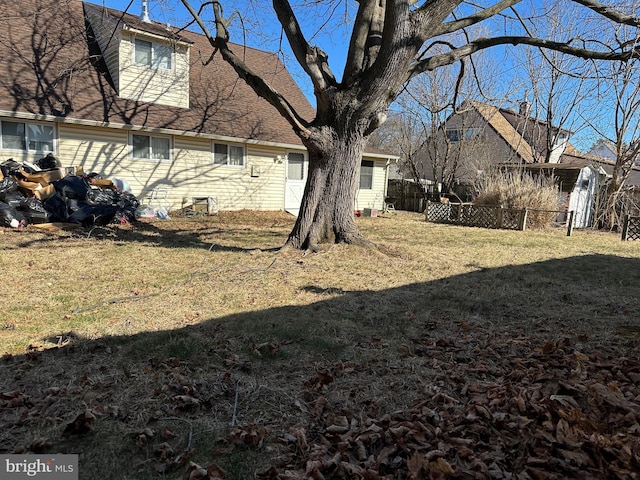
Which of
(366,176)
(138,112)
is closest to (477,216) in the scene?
(366,176)

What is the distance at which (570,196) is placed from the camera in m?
17.3

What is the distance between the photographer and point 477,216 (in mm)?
15281

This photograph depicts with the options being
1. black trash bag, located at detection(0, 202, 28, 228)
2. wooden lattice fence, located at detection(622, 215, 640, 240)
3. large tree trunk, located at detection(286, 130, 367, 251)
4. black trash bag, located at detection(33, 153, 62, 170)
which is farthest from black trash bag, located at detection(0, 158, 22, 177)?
wooden lattice fence, located at detection(622, 215, 640, 240)

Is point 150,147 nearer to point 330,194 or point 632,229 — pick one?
point 330,194

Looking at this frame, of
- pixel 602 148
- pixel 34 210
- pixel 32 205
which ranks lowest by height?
pixel 34 210

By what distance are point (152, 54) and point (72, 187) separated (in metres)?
→ 5.92

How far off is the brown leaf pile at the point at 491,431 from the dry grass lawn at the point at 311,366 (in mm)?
11

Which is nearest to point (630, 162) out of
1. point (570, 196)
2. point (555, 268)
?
point (570, 196)

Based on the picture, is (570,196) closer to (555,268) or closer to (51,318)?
(555,268)

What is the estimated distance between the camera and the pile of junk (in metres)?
8.92

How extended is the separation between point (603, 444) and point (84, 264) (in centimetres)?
673

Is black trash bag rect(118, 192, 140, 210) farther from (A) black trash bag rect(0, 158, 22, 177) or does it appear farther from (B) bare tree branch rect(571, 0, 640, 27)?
(B) bare tree branch rect(571, 0, 640, 27)

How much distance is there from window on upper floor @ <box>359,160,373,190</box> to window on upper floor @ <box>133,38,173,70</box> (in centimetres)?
891

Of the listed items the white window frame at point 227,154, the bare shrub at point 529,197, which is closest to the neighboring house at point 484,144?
the bare shrub at point 529,197
